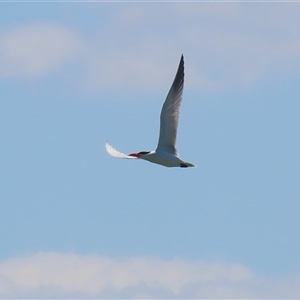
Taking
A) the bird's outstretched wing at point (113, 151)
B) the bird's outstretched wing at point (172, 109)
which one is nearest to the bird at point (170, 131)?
the bird's outstretched wing at point (172, 109)

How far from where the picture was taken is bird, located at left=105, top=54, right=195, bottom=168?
3981 centimetres

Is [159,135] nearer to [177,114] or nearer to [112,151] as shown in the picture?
[177,114]

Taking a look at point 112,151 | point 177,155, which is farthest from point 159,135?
point 112,151

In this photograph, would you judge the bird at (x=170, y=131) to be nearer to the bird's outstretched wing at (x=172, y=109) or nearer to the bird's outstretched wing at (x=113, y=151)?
the bird's outstretched wing at (x=172, y=109)

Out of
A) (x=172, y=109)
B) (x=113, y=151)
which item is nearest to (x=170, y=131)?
(x=172, y=109)

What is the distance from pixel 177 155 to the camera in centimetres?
4022

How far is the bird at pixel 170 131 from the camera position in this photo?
1567 inches

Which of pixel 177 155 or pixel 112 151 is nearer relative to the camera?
pixel 177 155

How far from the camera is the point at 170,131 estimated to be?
4019 cm

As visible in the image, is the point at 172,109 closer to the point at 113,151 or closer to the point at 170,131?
the point at 170,131

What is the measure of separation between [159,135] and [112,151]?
3.95 meters

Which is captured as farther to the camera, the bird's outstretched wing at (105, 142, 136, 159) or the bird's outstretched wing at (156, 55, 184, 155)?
the bird's outstretched wing at (105, 142, 136, 159)

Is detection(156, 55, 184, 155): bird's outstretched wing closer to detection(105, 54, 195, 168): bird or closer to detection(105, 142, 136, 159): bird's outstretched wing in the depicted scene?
detection(105, 54, 195, 168): bird

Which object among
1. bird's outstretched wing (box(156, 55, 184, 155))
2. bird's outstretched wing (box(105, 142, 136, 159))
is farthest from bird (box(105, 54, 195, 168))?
bird's outstretched wing (box(105, 142, 136, 159))
